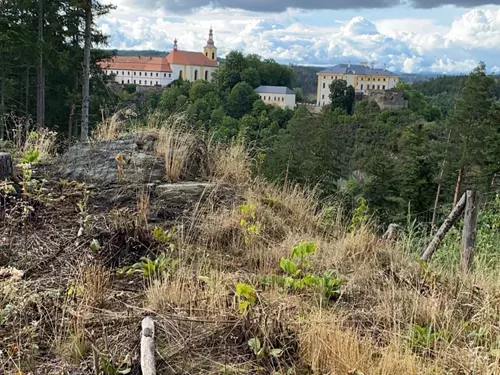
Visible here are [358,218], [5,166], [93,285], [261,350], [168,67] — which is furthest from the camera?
[168,67]

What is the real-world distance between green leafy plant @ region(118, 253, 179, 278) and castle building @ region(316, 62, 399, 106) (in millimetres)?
109531

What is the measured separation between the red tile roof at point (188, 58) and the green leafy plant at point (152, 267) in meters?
104

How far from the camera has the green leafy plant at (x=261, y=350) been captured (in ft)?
7.04

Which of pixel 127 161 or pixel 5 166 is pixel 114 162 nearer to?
pixel 127 161

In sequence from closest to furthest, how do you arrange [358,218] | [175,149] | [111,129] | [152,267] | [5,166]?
1. [152,267]
2. [5,166]
3. [358,218]
4. [175,149]
5. [111,129]

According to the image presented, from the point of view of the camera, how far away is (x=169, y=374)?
2.02 m

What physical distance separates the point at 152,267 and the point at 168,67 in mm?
99532

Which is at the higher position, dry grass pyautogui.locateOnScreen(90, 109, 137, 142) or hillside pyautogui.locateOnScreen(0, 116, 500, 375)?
dry grass pyautogui.locateOnScreen(90, 109, 137, 142)

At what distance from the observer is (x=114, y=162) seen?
4.67m

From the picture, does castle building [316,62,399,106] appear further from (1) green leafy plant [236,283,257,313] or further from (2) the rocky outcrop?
Answer: (1) green leafy plant [236,283,257,313]

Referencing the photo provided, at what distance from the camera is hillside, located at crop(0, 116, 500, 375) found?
2117mm

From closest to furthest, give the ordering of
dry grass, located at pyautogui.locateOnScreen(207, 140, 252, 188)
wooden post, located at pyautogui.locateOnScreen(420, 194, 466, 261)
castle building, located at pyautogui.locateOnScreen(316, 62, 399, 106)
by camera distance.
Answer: wooden post, located at pyautogui.locateOnScreen(420, 194, 466, 261), dry grass, located at pyautogui.locateOnScreen(207, 140, 252, 188), castle building, located at pyautogui.locateOnScreen(316, 62, 399, 106)

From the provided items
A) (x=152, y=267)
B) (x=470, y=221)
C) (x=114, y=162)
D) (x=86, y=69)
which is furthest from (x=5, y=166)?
(x=86, y=69)

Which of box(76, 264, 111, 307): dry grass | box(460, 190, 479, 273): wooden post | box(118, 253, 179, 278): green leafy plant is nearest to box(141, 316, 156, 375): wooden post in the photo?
box(76, 264, 111, 307): dry grass
